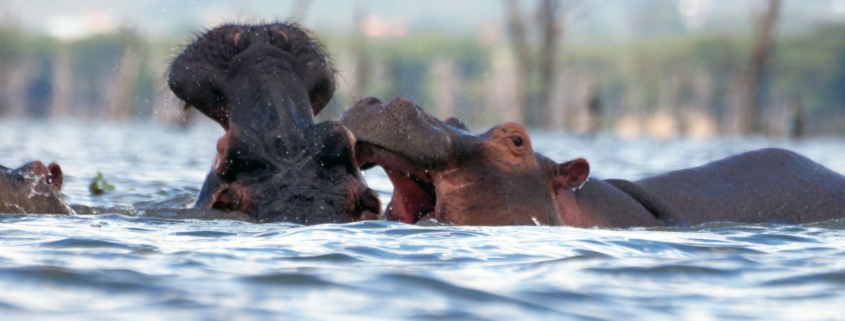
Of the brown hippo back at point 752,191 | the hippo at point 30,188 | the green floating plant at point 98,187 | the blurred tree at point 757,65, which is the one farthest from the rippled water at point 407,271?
the blurred tree at point 757,65

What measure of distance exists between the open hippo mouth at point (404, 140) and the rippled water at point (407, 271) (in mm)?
280

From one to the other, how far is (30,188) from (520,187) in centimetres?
214

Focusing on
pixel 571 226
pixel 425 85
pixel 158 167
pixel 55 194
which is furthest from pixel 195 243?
pixel 425 85

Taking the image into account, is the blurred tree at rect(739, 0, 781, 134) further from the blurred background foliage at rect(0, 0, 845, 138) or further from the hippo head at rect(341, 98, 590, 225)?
the hippo head at rect(341, 98, 590, 225)

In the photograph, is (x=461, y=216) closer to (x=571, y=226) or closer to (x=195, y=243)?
(x=571, y=226)

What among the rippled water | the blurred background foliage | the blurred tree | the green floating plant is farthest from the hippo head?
the blurred tree

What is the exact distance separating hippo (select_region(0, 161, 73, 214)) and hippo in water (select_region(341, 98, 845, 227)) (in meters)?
1.32

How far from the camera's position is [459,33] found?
432 ft

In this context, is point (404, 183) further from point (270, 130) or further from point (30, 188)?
point (30, 188)

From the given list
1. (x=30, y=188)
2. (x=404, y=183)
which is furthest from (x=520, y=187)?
(x=30, y=188)

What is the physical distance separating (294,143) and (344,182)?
26cm

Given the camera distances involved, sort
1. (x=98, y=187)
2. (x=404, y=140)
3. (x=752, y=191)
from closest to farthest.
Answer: (x=404, y=140)
(x=752, y=191)
(x=98, y=187)

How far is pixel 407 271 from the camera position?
14.2 ft

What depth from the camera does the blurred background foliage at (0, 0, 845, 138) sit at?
43750mm
